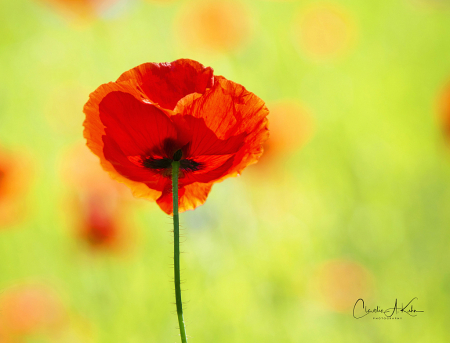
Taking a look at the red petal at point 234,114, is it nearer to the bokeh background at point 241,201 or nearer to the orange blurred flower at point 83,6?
the bokeh background at point 241,201

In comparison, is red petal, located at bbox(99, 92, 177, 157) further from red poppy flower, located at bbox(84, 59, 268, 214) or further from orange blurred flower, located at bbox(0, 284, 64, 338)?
orange blurred flower, located at bbox(0, 284, 64, 338)

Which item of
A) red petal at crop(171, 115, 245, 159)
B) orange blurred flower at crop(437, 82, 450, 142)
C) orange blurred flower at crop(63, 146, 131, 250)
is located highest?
orange blurred flower at crop(437, 82, 450, 142)

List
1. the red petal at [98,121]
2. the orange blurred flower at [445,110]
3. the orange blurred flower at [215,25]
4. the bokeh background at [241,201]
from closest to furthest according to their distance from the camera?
1. the red petal at [98,121]
2. the bokeh background at [241,201]
3. the orange blurred flower at [445,110]
4. the orange blurred flower at [215,25]

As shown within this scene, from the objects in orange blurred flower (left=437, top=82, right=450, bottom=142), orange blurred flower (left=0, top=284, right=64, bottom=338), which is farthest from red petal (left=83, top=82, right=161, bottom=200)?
orange blurred flower (left=437, top=82, right=450, bottom=142)

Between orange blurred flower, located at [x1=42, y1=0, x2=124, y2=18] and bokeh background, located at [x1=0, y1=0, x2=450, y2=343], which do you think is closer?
bokeh background, located at [x1=0, y1=0, x2=450, y2=343]

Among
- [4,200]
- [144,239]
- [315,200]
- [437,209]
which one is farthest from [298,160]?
[4,200]

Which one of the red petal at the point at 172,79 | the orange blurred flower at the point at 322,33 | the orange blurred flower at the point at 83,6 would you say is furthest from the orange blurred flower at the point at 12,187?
the orange blurred flower at the point at 322,33

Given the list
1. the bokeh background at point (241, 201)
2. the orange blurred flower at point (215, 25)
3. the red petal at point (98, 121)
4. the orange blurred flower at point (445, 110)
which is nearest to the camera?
the red petal at point (98, 121)
